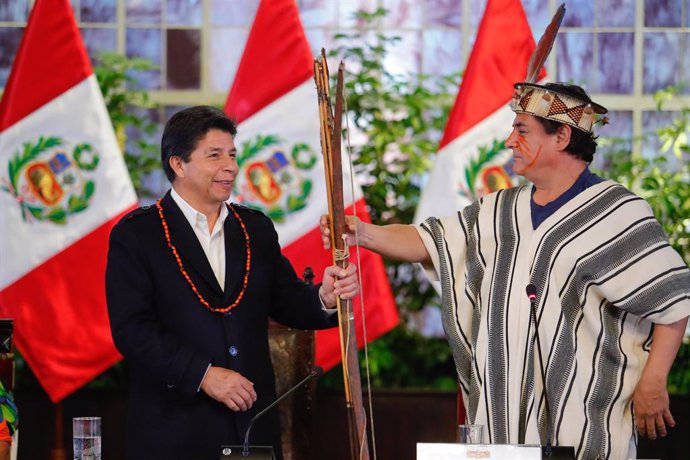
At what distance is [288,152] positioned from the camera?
4324 millimetres

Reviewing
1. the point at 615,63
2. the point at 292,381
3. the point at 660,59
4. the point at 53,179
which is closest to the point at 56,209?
the point at 53,179

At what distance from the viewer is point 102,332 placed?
4.23 metres

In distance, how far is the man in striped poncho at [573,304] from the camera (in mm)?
2734

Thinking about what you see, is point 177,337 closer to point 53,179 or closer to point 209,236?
point 209,236

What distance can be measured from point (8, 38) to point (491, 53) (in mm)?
2315

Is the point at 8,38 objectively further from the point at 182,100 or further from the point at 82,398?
the point at 82,398

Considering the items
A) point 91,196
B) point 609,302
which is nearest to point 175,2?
point 91,196

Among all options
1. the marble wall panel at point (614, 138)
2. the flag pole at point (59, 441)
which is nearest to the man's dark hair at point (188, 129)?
the flag pole at point (59, 441)

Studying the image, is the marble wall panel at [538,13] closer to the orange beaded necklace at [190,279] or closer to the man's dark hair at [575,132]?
the man's dark hair at [575,132]

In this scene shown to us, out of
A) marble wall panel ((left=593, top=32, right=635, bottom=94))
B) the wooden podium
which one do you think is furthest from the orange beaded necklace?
marble wall panel ((left=593, top=32, right=635, bottom=94))

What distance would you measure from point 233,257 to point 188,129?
32 cm

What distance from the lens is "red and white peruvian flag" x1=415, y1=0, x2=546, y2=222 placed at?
4.30 meters

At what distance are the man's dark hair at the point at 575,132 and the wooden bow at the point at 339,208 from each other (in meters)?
0.62

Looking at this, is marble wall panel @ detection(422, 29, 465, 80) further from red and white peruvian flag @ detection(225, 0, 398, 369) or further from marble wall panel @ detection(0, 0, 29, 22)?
marble wall panel @ detection(0, 0, 29, 22)
